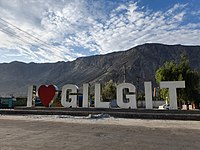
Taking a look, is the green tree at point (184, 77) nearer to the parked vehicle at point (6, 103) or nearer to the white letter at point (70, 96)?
the white letter at point (70, 96)

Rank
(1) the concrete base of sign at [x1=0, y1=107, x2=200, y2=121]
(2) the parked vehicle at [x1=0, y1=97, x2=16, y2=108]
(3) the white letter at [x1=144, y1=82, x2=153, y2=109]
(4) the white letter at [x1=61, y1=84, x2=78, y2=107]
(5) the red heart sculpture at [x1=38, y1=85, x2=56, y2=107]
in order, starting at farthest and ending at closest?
(2) the parked vehicle at [x1=0, y1=97, x2=16, y2=108], (5) the red heart sculpture at [x1=38, y1=85, x2=56, y2=107], (4) the white letter at [x1=61, y1=84, x2=78, y2=107], (3) the white letter at [x1=144, y1=82, x2=153, y2=109], (1) the concrete base of sign at [x1=0, y1=107, x2=200, y2=121]

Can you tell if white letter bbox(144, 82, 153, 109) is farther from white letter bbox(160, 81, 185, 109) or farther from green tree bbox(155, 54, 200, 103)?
Answer: green tree bbox(155, 54, 200, 103)

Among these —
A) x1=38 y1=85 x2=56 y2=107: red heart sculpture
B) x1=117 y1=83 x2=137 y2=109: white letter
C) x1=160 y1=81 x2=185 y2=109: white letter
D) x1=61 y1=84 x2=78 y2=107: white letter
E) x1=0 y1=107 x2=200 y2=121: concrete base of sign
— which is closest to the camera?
x1=0 y1=107 x2=200 y2=121: concrete base of sign

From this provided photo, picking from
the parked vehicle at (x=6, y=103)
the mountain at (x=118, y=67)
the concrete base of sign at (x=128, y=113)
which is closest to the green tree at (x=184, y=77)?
→ the concrete base of sign at (x=128, y=113)

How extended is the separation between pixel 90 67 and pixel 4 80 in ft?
228

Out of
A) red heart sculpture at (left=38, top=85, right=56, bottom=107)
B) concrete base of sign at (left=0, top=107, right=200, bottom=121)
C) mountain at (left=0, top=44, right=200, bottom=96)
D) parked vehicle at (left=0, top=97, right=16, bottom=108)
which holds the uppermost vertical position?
mountain at (left=0, top=44, right=200, bottom=96)

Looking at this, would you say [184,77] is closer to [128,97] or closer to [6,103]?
[128,97]

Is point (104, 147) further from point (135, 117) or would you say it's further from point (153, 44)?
point (153, 44)

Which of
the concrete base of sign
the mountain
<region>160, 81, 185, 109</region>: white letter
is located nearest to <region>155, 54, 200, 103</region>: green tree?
<region>160, 81, 185, 109</region>: white letter

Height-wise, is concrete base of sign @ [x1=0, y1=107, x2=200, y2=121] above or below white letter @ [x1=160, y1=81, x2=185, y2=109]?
below

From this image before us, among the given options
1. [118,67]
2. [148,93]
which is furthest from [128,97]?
[118,67]

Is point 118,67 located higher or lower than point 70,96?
higher

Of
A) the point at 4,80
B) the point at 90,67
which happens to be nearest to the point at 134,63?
the point at 90,67

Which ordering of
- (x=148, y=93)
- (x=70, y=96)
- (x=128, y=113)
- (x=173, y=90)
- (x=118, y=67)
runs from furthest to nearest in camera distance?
(x=118, y=67), (x=70, y=96), (x=148, y=93), (x=173, y=90), (x=128, y=113)
